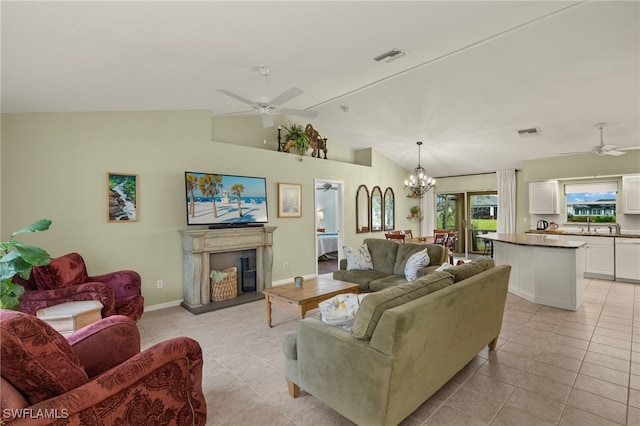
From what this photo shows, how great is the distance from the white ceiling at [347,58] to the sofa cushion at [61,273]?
5.67 feet

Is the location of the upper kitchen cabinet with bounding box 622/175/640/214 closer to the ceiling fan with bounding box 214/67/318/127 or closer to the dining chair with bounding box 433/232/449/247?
the dining chair with bounding box 433/232/449/247

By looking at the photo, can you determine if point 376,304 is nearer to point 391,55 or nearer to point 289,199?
point 391,55

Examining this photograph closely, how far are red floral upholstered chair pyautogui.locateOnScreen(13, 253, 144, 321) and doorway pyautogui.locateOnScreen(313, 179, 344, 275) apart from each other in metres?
3.58

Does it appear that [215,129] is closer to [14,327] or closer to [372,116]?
[372,116]

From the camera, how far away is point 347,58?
3459mm

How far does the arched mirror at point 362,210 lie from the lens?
24.8 ft

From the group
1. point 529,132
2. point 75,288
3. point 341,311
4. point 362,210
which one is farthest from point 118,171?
point 529,132

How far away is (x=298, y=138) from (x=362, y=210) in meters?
2.56

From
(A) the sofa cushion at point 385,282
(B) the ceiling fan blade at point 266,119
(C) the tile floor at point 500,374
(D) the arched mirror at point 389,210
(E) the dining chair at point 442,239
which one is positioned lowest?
(C) the tile floor at point 500,374

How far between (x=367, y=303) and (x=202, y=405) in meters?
1.15

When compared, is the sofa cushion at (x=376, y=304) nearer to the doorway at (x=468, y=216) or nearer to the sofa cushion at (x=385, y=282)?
the sofa cushion at (x=385, y=282)

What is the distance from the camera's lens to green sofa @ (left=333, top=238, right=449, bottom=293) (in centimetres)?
432

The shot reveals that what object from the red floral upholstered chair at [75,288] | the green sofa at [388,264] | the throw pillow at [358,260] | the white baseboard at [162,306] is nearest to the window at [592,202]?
the green sofa at [388,264]

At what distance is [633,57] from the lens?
343 centimetres
